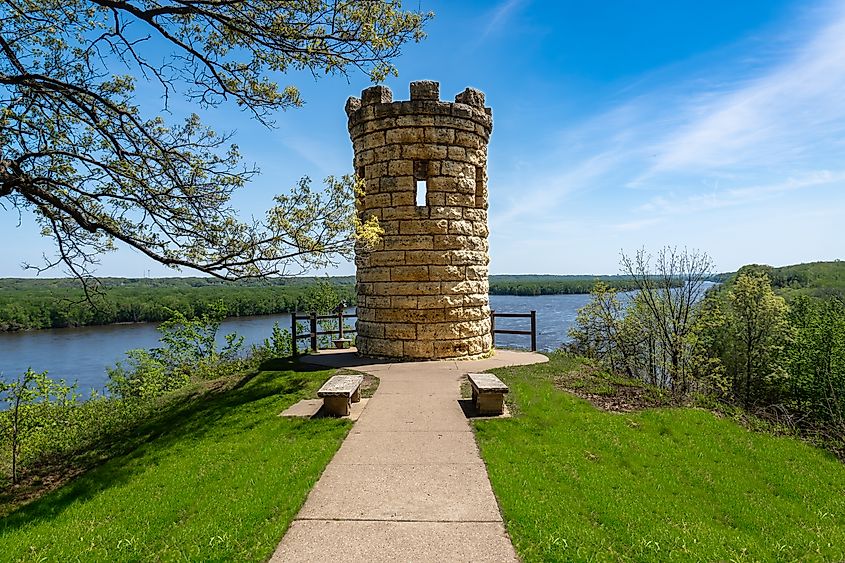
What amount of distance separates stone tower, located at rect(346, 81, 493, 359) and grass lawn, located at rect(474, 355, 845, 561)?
12.2ft

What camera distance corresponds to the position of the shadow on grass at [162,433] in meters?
5.98

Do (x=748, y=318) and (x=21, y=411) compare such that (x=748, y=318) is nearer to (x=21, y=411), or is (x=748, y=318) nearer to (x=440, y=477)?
(x=440, y=477)

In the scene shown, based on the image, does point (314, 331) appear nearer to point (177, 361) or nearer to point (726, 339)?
point (177, 361)

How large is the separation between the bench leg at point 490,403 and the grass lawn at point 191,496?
1.98 meters

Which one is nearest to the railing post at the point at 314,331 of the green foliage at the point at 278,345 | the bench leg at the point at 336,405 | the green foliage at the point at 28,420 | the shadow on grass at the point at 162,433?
the green foliage at the point at 278,345

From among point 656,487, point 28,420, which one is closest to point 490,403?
point 656,487

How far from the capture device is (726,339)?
25.2 meters

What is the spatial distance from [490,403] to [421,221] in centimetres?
526

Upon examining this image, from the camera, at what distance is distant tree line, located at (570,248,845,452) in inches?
724

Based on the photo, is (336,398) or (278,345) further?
(278,345)

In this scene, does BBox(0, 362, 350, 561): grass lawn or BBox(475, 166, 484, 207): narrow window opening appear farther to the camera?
BBox(475, 166, 484, 207): narrow window opening

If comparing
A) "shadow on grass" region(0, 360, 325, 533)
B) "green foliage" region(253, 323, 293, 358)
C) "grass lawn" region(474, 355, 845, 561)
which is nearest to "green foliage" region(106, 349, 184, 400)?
"green foliage" region(253, 323, 293, 358)

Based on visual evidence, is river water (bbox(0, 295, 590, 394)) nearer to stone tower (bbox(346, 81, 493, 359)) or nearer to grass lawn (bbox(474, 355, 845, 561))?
stone tower (bbox(346, 81, 493, 359))

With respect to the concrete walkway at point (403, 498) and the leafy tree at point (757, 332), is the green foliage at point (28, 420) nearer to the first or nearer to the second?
the concrete walkway at point (403, 498)
